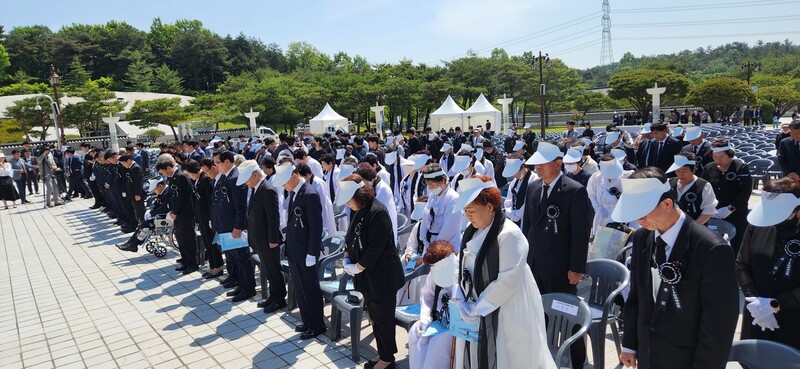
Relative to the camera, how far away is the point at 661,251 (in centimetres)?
272

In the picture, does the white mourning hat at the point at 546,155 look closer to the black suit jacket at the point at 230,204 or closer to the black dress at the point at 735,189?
the black dress at the point at 735,189

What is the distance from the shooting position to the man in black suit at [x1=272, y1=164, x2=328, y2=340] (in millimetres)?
5469

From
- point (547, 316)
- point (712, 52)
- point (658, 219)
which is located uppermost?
point (712, 52)

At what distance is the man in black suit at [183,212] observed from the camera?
8.56 metres

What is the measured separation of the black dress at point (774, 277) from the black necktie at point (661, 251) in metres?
1.20

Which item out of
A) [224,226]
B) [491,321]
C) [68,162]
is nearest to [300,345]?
[224,226]

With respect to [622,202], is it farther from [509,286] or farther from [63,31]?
[63,31]

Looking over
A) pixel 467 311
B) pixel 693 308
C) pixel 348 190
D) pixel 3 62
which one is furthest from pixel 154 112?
pixel 693 308

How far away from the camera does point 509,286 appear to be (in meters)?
2.98

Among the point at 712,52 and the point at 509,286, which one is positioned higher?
the point at 712,52

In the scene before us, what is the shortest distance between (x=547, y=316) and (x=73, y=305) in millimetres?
7191

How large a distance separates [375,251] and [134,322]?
4269mm

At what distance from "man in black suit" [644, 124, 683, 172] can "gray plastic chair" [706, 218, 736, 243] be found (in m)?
3.51

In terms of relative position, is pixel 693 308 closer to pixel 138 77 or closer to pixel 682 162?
pixel 682 162
